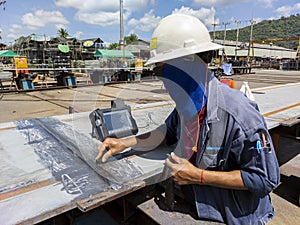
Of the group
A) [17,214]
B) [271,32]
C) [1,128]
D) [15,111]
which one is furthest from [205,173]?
[271,32]

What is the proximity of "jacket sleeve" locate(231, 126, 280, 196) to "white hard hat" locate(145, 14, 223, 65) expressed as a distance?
0.43m

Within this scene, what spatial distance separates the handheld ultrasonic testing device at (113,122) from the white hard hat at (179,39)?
1.44 feet

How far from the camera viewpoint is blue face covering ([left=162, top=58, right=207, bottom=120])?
0.99 m

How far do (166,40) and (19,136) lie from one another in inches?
51.3

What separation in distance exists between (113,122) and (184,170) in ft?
1.85

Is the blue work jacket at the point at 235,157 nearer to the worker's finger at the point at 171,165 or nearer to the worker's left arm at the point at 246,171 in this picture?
the worker's left arm at the point at 246,171

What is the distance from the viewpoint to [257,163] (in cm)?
93

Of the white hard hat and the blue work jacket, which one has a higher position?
the white hard hat

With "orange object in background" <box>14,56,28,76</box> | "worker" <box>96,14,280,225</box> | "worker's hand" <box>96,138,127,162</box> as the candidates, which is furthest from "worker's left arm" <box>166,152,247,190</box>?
"orange object in background" <box>14,56,28,76</box>

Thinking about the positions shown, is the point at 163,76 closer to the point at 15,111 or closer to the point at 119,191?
the point at 119,191

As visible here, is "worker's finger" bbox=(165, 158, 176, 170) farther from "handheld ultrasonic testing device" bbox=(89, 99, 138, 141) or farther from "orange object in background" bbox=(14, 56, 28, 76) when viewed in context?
"orange object in background" bbox=(14, 56, 28, 76)

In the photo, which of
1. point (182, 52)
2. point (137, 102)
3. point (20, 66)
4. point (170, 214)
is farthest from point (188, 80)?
point (20, 66)

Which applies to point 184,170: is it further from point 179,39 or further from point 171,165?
point 179,39

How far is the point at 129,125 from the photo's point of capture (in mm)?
1469
